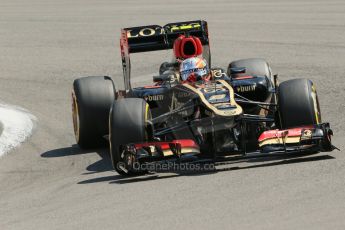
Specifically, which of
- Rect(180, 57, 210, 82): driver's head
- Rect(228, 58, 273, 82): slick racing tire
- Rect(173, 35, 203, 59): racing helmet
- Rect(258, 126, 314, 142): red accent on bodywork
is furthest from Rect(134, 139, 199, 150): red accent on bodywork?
Rect(228, 58, 273, 82): slick racing tire

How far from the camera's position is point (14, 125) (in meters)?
15.9

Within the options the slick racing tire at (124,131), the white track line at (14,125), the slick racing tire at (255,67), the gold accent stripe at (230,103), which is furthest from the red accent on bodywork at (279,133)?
the white track line at (14,125)

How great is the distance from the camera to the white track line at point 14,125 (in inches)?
575

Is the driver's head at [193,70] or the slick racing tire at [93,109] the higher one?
the driver's head at [193,70]

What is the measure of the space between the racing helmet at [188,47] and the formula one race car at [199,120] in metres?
0.39

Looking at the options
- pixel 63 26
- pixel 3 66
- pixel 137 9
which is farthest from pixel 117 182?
pixel 137 9

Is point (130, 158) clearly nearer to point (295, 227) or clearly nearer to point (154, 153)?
point (154, 153)

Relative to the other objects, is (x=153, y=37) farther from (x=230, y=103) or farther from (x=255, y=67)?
(x=230, y=103)

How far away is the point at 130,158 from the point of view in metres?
11.5

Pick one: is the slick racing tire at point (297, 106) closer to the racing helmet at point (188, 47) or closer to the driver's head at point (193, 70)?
the driver's head at point (193, 70)

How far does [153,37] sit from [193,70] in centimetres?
193

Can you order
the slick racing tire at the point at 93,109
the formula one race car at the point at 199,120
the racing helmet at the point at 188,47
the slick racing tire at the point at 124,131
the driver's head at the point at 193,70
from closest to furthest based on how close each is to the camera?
the formula one race car at the point at 199,120 → the slick racing tire at the point at 124,131 → the driver's head at the point at 193,70 → the slick racing tire at the point at 93,109 → the racing helmet at the point at 188,47

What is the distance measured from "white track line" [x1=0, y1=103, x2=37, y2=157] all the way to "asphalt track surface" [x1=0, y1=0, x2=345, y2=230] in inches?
7.1

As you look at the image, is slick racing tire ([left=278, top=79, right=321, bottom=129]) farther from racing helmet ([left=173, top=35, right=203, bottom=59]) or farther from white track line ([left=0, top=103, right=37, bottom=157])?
white track line ([left=0, top=103, right=37, bottom=157])
